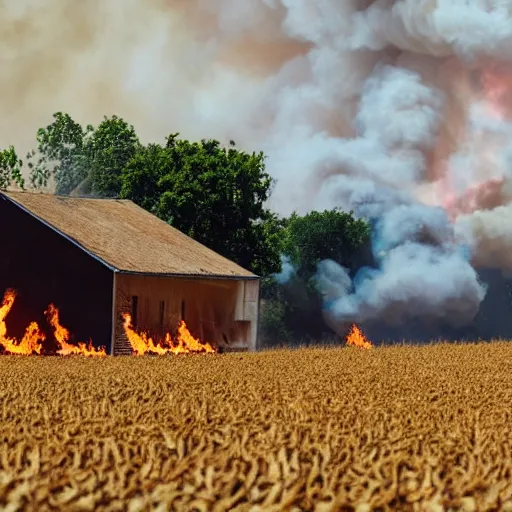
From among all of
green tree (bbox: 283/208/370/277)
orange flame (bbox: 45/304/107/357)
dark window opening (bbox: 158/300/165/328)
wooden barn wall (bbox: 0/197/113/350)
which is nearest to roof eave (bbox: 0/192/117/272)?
wooden barn wall (bbox: 0/197/113/350)

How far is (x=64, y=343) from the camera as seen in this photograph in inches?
1635

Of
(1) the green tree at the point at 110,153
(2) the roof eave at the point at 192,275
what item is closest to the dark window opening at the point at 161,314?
(2) the roof eave at the point at 192,275

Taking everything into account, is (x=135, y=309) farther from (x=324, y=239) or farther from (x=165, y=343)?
(x=324, y=239)

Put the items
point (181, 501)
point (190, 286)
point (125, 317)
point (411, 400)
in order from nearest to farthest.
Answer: point (181, 501) → point (411, 400) → point (125, 317) → point (190, 286)

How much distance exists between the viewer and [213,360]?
36.5 meters

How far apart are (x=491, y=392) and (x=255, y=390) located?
17.8ft

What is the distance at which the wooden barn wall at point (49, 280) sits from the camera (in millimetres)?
40812

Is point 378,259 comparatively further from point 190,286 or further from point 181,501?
point 181,501

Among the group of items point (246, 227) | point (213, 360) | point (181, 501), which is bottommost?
point (181, 501)

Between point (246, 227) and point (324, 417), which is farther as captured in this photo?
point (246, 227)

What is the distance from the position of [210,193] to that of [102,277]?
1923 cm

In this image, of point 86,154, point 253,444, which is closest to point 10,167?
point 86,154

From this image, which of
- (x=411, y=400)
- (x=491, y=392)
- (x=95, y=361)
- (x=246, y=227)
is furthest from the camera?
(x=246, y=227)

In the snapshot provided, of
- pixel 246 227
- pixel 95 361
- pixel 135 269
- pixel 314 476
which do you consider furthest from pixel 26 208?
pixel 314 476
